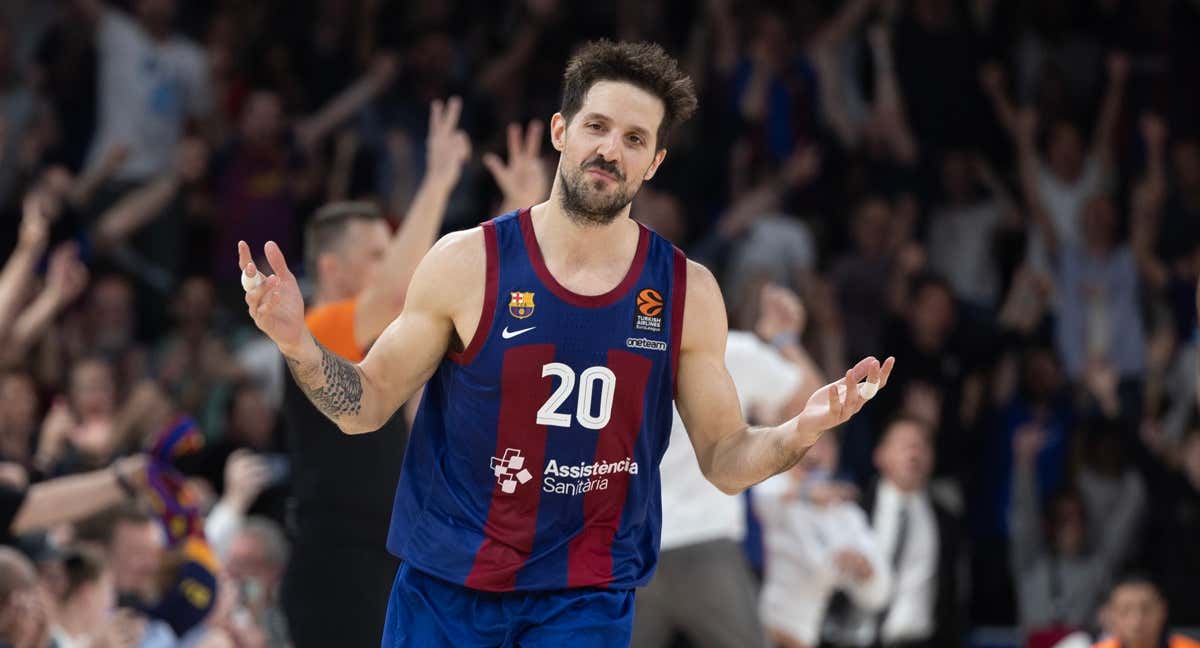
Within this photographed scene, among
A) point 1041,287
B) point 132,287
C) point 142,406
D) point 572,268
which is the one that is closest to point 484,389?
point 572,268

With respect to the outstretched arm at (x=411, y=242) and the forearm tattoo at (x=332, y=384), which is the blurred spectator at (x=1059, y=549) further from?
the forearm tattoo at (x=332, y=384)

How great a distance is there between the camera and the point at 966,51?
14219 millimetres

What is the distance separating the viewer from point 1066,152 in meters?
13.9

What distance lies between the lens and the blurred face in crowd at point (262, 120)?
41.4 ft

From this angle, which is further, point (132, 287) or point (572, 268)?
point (132, 287)

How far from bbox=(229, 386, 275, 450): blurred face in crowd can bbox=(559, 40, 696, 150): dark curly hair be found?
6537mm

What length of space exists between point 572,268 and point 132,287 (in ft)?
26.2

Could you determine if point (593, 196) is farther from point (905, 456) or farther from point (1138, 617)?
point (905, 456)

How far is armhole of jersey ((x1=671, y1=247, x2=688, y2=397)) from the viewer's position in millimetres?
5043

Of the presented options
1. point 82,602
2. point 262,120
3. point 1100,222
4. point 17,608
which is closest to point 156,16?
point 262,120

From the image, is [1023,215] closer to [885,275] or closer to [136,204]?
[885,275]

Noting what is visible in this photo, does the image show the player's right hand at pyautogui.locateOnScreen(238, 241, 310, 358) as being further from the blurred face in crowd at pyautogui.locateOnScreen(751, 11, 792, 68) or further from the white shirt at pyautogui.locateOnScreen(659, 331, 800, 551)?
the blurred face in crowd at pyautogui.locateOnScreen(751, 11, 792, 68)

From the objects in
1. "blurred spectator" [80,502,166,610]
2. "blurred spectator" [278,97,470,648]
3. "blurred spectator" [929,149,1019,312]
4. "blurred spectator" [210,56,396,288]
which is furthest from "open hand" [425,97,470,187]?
"blurred spectator" [929,149,1019,312]

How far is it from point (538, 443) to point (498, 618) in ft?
1.57
